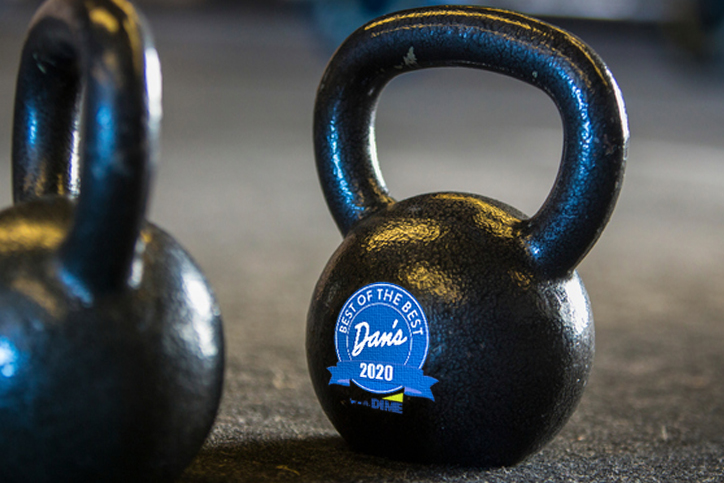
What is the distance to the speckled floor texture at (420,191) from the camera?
3.20 ft

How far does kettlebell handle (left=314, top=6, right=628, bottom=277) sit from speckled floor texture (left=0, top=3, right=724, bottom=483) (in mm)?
266

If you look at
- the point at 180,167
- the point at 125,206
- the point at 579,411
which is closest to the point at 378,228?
the point at 125,206

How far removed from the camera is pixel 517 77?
85 cm

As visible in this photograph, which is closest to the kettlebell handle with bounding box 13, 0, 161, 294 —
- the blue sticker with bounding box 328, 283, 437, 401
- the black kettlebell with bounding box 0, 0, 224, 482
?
the black kettlebell with bounding box 0, 0, 224, 482

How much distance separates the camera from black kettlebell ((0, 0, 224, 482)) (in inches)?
23.5

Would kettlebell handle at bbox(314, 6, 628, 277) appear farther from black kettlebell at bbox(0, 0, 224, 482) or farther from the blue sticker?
black kettlebell at bbox(0, 0, 224, 482)

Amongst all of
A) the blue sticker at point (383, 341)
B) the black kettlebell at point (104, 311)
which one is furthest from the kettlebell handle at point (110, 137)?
the blue sticker at point (383, 341)

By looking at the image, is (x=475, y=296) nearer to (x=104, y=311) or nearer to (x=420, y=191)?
(x=104, y=311)

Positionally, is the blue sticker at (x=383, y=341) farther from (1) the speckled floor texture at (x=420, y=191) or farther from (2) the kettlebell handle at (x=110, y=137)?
(2) the kettlebell handle at (x=110, y=137)

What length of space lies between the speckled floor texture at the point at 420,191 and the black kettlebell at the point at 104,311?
0.52 feet

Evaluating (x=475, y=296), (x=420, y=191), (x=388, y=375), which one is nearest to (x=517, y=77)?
(x=475, y=296)

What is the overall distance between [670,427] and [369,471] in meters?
0.55

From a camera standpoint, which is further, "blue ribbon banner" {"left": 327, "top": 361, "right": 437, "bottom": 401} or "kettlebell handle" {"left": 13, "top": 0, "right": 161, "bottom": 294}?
"blue ribbon banner" {"left": 327, "top": 361, "right": 437, "bottom": 401}

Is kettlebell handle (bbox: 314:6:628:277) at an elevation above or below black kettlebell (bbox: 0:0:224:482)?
above
